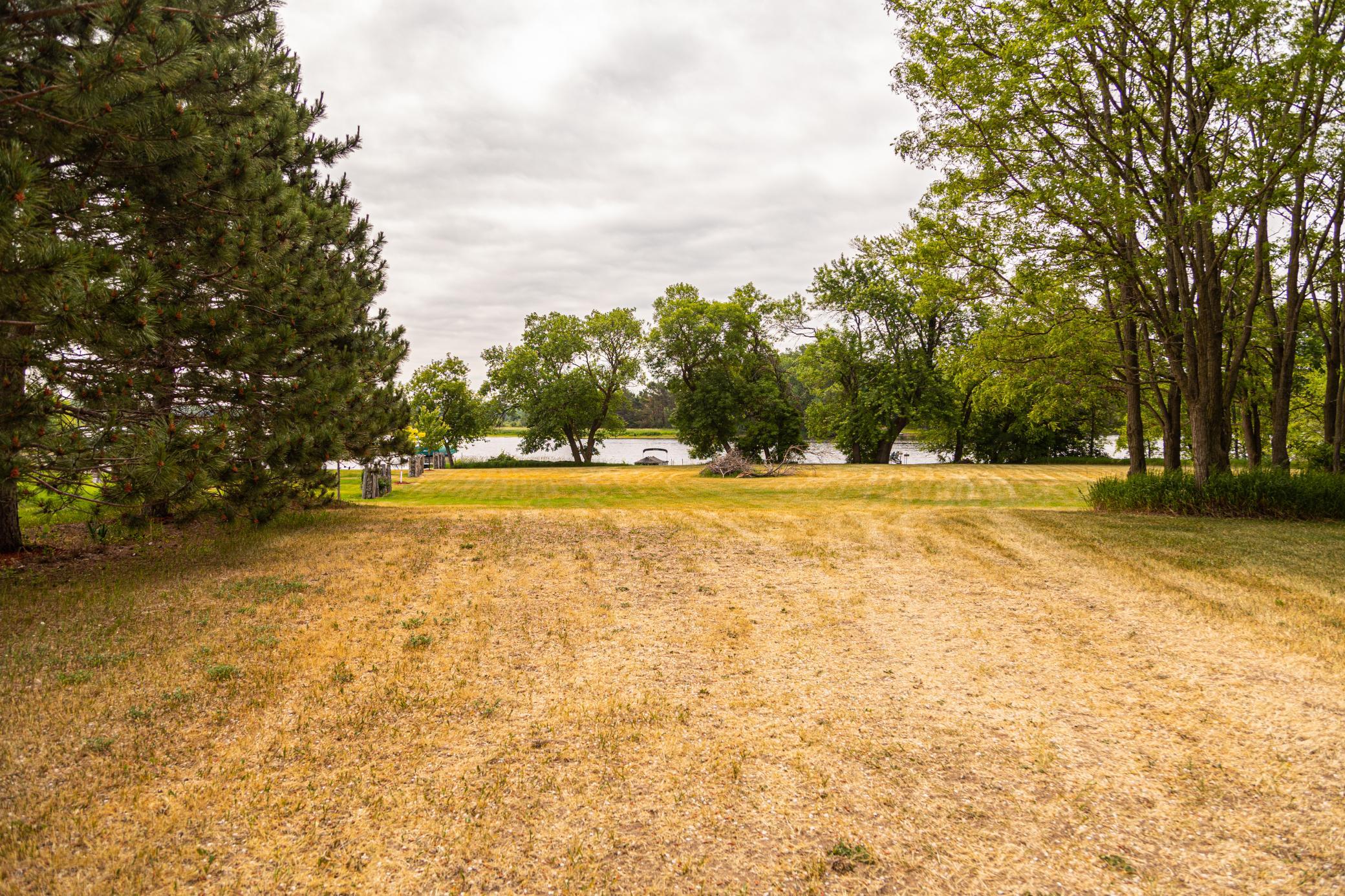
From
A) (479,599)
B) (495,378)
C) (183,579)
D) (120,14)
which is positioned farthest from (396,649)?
(495,378)

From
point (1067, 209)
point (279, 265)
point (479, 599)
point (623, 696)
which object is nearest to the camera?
point (623, 696)

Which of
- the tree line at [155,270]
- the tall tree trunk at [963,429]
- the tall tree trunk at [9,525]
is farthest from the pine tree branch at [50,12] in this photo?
the tall tree trunk at [963,429]

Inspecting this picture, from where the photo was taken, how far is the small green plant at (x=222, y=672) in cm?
469

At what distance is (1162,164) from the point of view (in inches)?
504

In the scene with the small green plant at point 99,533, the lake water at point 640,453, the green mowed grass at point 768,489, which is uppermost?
the lake water at point 640,453

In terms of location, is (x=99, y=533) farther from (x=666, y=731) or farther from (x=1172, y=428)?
(x=1172, y=428)

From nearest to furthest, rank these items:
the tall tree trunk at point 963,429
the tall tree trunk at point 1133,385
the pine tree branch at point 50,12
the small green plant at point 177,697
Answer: the small green plant at point 177,697, the pine tree branch at point 50,12, the tall tree trunk at point 1133,385, the tall tree trunk at point 963,429

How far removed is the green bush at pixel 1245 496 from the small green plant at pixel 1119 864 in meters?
12.3

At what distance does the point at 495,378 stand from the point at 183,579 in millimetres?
38946

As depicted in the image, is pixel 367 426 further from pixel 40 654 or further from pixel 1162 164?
pixel 1162 164

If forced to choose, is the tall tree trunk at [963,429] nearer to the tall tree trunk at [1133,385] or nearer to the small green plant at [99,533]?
the tall tree trunk at [1133,385]

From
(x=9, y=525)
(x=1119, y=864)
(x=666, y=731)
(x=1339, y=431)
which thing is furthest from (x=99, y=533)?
(x=1339, y=431)

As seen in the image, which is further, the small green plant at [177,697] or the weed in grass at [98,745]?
the small green plant at [177,697]

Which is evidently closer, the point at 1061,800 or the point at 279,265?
the point at 1061,800
